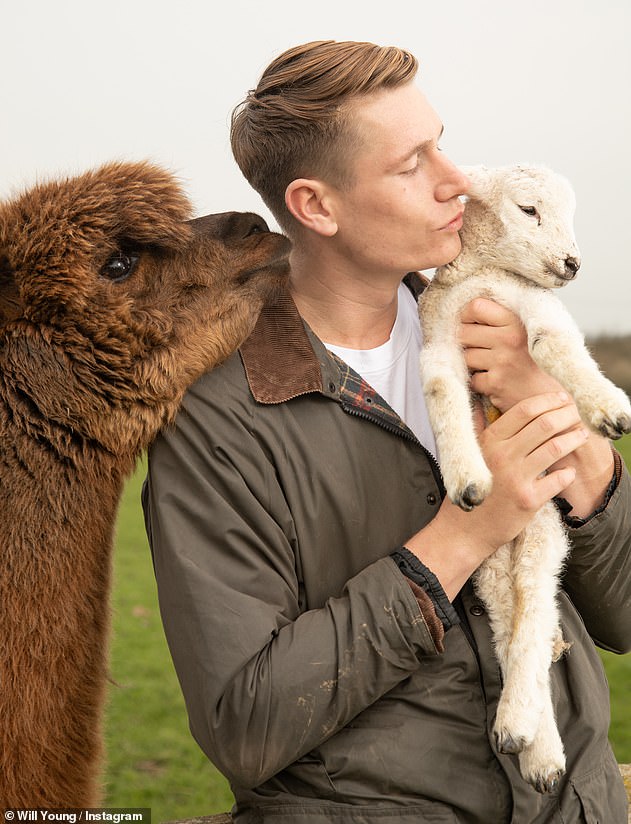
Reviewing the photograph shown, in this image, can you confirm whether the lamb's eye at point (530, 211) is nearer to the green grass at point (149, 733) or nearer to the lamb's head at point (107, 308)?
the lamb's head at point (107, 308)

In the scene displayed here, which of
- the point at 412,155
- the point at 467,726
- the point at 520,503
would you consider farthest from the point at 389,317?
the point at 467,726

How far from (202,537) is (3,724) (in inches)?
22.1

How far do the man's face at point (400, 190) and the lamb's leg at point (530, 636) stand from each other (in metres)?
0.62

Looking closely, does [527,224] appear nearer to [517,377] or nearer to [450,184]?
[450,184]

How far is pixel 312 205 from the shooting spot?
7.16 ft

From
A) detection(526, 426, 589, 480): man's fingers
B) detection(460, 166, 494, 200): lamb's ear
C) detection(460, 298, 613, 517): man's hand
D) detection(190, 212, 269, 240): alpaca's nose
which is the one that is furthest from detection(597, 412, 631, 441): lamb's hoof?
detection(190, 212, 269, 240): alpaca's nose

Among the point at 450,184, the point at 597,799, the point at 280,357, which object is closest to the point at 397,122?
the point at 450,184

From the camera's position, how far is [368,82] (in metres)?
2.11

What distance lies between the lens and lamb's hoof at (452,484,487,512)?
5.65 feet

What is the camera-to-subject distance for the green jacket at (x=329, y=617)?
5.51 ft

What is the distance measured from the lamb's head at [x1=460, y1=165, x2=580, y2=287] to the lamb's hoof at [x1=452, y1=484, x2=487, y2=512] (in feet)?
1.68

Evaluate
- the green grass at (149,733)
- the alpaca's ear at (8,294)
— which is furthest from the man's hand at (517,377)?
the green grass at (149,733)

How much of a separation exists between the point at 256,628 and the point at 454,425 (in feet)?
1.78

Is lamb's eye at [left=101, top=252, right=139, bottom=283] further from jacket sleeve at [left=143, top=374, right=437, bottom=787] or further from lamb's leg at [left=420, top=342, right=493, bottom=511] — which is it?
lamb's leg at [left=420, top=342, right=493, bottom=511]
